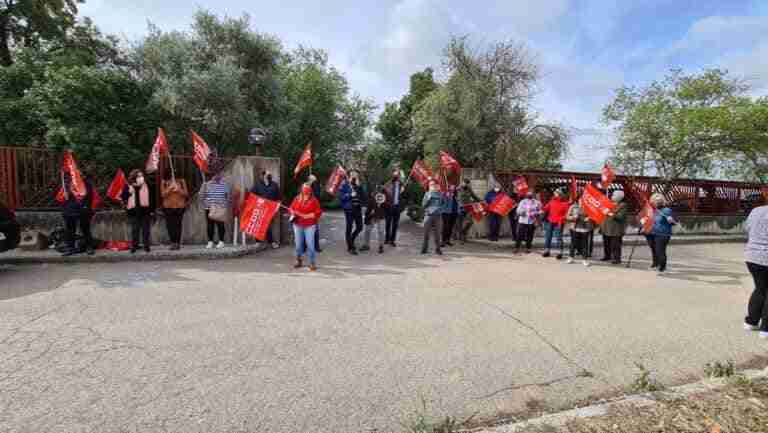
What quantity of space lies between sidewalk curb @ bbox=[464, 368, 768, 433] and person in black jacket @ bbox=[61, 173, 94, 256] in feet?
27.8

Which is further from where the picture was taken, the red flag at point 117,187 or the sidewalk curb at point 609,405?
the red flag at point 117,187

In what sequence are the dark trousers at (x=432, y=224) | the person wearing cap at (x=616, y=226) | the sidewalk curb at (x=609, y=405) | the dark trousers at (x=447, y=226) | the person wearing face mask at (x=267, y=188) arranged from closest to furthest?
1. the sidewalk curb at (x=609, y=405)
2. the person wearing cap at (x=616, y=226)
3. the person wearing face mask at (x=267, y=188)
4. the dark trousers at (x=432, y=224)
5. the dark trousers at (x=447, y=226)

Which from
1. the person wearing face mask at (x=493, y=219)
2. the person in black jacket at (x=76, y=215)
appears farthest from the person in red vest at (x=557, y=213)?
the person in black jacket at (x=76, y=215)

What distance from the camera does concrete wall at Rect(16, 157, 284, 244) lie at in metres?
8.41

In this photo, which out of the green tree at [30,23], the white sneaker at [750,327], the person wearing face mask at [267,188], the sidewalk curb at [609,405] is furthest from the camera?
the green tree at [30,23]

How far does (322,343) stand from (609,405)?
261 cm

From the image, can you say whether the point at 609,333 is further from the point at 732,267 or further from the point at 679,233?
the point at 679,233

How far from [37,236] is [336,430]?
8.91m

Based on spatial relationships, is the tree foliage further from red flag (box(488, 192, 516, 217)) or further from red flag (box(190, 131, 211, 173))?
red flag (box(190, 131, 211, 173))

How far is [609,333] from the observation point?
445 cm

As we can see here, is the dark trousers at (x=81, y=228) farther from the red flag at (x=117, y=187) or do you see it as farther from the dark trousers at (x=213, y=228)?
the dark trousers at (x=213, y=228)

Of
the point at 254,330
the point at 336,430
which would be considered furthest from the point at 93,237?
the point at 336,430

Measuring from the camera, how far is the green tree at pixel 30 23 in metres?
15.8

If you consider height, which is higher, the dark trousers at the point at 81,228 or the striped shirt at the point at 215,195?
the striped shirt at the point at 215,195
